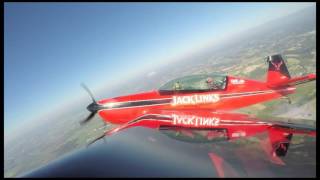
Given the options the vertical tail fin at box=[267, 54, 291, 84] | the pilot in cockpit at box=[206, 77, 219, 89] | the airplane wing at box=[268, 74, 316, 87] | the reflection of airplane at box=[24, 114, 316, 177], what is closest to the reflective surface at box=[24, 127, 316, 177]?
the reflection of airplane at box=[24, 114, 316, 177]

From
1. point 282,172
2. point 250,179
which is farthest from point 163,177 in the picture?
point 282,172

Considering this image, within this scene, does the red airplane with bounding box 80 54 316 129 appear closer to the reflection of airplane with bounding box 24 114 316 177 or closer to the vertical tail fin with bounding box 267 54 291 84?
the vertical tail fin with bounding box 267 54 291 84

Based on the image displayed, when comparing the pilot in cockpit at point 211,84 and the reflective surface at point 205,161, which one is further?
the pilot in cockpit at point 211,84

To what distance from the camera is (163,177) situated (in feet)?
11.8

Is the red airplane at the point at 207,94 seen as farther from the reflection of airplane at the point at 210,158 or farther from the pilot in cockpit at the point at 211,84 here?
the reflection of airplane at the point at 210,158

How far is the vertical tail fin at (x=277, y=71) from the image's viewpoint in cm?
1317

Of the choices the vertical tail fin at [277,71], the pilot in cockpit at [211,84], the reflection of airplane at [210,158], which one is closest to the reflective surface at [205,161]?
the reflection of airplane at [210,158]

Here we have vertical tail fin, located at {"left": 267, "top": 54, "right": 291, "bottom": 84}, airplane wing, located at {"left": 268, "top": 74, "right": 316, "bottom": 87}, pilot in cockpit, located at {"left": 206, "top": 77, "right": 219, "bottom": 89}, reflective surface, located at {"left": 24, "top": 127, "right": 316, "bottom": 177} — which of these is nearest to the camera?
reflective surface, located at {"left": 24, "top": 127, "right": 316, "bottom": 177}

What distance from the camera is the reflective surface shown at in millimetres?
3492

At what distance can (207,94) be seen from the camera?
491 inches

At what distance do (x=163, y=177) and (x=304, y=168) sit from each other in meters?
1.82

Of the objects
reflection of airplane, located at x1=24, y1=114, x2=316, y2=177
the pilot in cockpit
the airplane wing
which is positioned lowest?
reflection of airplane, located at x1=24, y1=114, x2=316, y2=177

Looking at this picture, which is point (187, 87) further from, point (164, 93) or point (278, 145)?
point (278, 145)

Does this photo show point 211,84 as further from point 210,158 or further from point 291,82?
point 210,158
